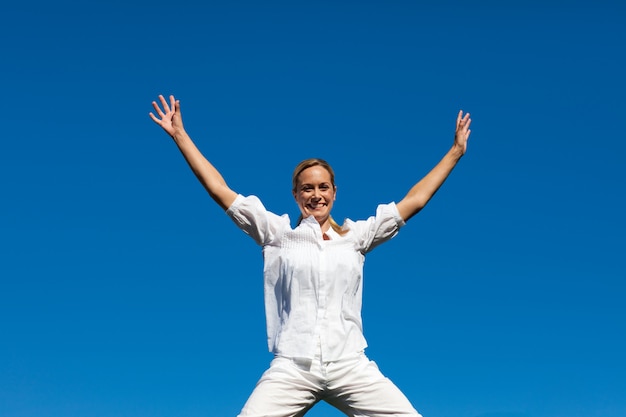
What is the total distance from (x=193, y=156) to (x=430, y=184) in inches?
91.2

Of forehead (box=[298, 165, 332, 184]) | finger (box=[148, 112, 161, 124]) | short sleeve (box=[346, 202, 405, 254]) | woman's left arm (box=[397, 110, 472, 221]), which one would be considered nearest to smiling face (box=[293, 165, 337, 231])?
forehead (box=[298, 165, 332, 184])

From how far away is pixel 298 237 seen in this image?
24.6 ft

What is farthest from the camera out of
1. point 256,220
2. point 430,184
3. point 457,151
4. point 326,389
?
point 457,151

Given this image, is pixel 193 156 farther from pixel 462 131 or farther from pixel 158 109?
pixel 462 131

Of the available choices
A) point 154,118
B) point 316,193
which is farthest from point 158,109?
point 316,193

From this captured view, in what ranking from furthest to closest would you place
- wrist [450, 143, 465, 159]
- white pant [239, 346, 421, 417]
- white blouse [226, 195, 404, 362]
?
wrist [450, 143, 465, 159], white blouse [226, 195, 404, 362], white pant [239, 346, 421, 417]

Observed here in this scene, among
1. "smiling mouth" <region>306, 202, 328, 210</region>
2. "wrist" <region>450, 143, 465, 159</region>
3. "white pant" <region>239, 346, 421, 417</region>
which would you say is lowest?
"white pant" <region>239, 346, 421, 417</region>

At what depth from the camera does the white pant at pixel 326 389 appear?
696cm

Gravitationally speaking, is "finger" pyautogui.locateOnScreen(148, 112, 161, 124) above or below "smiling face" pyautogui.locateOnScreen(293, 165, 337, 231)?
above

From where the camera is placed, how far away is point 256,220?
7.50 m

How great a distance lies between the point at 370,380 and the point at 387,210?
167 cm

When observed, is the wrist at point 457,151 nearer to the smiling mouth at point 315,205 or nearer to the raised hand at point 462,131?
the raised hand at point 462,131

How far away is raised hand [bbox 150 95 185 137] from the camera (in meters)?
7.89

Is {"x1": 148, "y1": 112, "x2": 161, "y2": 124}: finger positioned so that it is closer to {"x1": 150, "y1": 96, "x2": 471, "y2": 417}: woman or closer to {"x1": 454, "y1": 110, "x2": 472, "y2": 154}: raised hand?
{"x1": 150, "y1": 96, "x2": 471, "y2": 417}: woman
